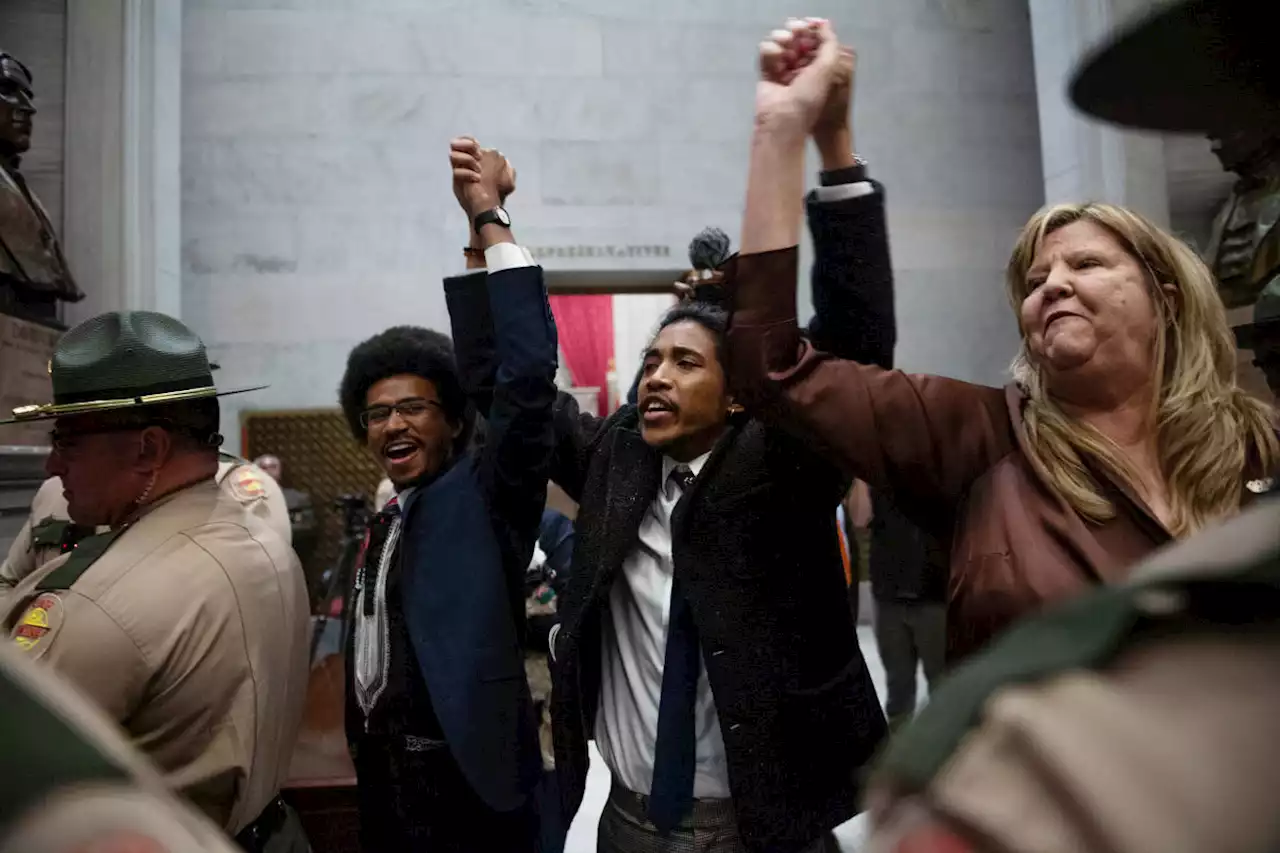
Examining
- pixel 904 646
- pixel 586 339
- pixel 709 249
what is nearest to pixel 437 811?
pixel 709 249

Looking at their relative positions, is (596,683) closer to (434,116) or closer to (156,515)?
(156,515)

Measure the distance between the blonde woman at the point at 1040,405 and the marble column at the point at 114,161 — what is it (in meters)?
5.16

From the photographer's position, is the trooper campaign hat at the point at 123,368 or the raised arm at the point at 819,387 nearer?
the raised arm at the point at 819,387

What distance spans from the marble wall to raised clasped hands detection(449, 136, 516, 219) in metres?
4.47

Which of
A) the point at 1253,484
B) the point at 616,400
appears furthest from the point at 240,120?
the point at 1253,484

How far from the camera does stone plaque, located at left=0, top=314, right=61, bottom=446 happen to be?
3.76m

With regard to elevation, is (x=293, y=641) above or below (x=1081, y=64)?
below

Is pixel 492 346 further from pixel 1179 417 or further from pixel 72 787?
pixel 72 787

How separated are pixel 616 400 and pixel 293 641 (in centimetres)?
860

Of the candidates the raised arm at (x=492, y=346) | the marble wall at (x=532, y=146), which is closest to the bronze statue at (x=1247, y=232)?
the marble wall at (x=532, y=146)

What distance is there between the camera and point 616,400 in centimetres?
1015

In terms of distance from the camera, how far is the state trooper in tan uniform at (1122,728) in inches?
14.0

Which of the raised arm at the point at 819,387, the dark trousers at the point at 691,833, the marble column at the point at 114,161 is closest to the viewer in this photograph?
the raised arm at the point at 819,387

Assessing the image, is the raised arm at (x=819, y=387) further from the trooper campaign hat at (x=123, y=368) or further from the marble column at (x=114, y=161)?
the marble column at (x=114, y=161)
